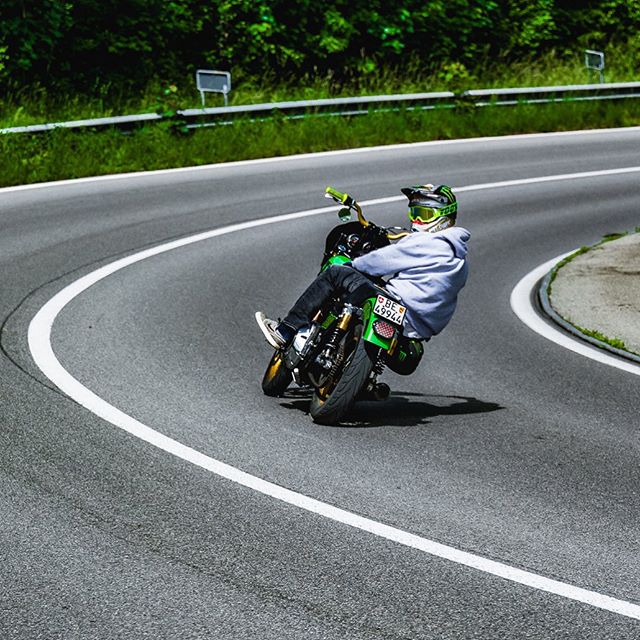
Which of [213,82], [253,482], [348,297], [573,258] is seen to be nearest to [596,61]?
[213,82]

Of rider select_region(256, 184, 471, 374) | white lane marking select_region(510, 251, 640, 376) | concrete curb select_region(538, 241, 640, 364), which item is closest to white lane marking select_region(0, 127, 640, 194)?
white lane marking select_region(510, 251, 640, 376)

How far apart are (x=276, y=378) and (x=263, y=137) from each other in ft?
42.7

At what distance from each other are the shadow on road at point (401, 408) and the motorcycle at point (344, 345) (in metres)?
0.17

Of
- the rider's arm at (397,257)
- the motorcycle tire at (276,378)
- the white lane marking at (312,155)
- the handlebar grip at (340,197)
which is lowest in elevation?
the white lane marking at (312,155)

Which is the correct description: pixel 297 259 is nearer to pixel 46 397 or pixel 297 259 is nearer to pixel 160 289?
pixel 160 289

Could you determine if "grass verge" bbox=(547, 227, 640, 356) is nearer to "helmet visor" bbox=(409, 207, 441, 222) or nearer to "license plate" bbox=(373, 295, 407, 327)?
"helmet visor" bbox=(409, 207, 441, 222)

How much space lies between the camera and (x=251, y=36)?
86.3 ft

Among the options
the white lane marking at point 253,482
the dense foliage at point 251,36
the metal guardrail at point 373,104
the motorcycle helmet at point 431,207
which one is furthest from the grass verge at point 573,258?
the dense foliage at point 251,36

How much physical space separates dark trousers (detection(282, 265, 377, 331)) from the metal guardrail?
37.3 ft

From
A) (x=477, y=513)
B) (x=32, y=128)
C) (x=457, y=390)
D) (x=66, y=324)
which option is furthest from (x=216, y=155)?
(x=477, y=513)

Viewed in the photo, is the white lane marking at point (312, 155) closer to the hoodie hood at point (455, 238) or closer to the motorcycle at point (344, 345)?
the motorcycle at point (344, 345)

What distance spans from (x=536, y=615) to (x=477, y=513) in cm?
122

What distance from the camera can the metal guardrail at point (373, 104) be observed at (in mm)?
19798

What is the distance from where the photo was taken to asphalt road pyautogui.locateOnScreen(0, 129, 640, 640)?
5137mm
